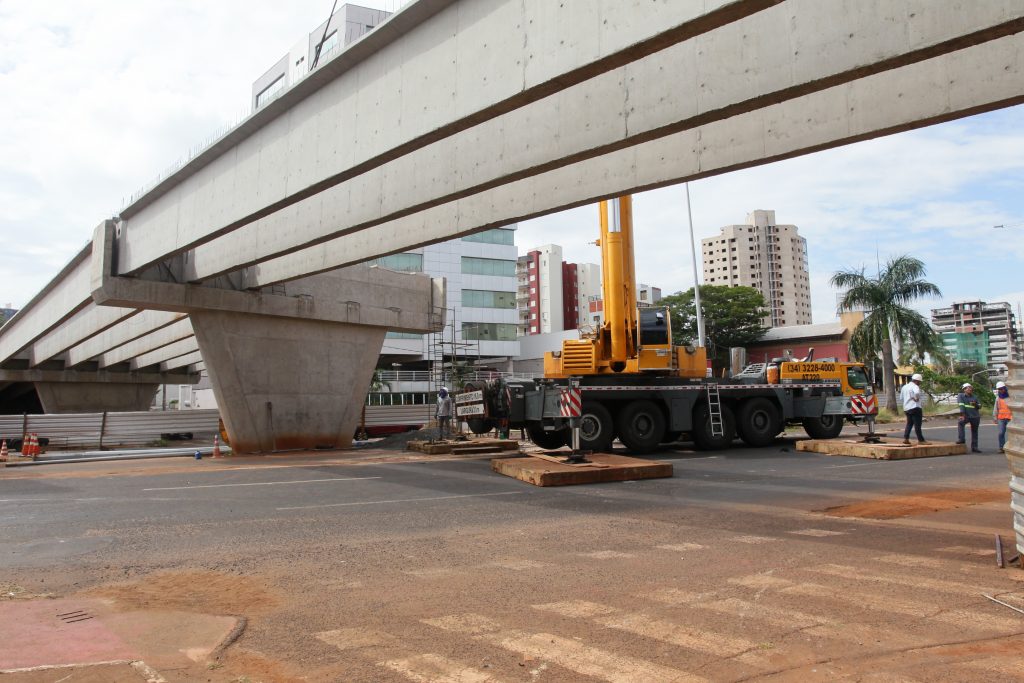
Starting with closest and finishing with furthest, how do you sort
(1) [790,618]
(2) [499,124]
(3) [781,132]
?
1. (1) [790,618]
2. (3) [781,132]
3. (2) [499,124]

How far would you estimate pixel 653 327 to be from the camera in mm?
16578

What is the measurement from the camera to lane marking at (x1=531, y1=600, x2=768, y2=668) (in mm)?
3667

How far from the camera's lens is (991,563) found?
17.9 ft

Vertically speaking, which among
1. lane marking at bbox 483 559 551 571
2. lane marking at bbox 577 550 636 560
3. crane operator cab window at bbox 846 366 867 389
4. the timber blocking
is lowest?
lane marking at bbox 577 550 636 560

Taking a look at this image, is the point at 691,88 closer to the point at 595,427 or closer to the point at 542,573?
Answer: the point at 542,573

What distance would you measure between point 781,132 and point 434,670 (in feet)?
27.8

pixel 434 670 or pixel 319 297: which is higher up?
pixel 319 297

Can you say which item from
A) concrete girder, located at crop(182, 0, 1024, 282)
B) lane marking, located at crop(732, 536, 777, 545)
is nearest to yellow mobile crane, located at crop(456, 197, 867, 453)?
concrete girder, located at crop(182, 0, 1024, 282)

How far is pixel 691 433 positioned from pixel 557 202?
7851 mm

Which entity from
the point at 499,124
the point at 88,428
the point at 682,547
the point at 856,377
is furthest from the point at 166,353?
the point at 682,547

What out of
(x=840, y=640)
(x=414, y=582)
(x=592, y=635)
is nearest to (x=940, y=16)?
(x=840, y=640)

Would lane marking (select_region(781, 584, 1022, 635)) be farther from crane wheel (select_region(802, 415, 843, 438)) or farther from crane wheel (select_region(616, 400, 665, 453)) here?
crane wheel (select_region(802, 415, 843, 438))

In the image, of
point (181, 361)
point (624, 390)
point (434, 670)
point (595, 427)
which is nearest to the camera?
point (434, 670)

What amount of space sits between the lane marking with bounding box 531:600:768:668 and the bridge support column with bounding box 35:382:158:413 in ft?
148
